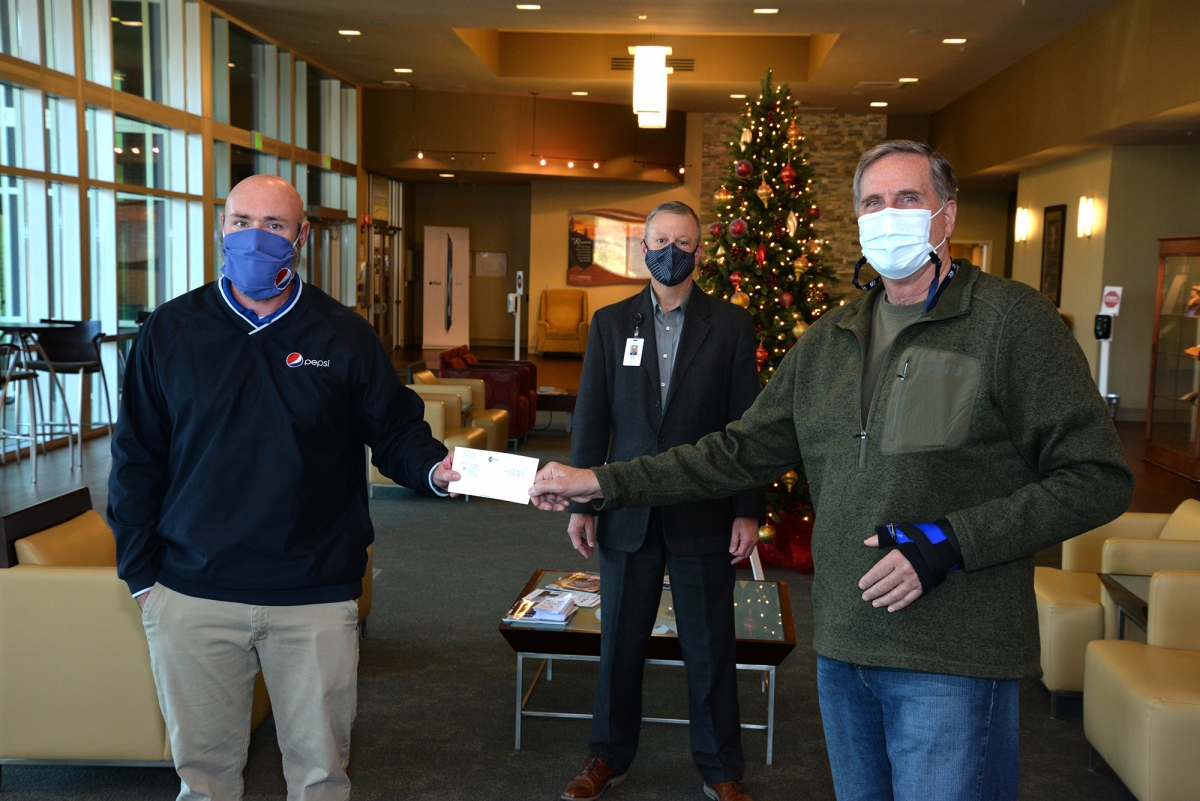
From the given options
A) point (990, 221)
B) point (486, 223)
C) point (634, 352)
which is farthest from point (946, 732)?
point (486, 223)

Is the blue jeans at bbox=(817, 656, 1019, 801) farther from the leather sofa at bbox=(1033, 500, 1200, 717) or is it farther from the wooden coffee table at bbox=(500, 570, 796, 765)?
the leather sofa at bbox=(1033, 500, 1200, 717)

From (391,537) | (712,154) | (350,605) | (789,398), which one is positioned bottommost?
(391,537)

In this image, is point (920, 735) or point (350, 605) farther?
point (350, 605)

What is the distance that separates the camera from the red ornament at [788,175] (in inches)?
235

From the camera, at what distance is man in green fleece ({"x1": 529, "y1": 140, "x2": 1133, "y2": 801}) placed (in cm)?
159

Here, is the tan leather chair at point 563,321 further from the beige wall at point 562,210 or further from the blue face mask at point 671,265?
the blue face mask at point 671,265

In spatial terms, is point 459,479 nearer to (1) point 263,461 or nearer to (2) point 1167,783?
(1) point 263,461

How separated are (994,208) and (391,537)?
15790 mm

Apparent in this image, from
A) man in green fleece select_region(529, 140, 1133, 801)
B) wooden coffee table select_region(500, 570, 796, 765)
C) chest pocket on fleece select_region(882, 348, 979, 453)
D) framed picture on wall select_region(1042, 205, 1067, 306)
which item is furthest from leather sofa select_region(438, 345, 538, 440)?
chest pocket on fleece select_region(882, 348, 979, 453)

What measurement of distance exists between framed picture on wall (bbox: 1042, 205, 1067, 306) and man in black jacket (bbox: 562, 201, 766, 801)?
12.0m

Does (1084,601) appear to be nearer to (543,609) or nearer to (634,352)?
(543,609)

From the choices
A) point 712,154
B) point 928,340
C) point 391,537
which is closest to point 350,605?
point 928,340

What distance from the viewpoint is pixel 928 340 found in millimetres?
1692

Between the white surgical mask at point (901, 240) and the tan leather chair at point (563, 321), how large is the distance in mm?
16274
